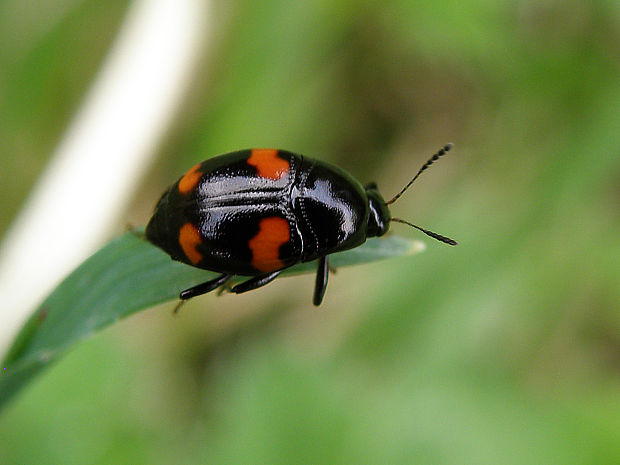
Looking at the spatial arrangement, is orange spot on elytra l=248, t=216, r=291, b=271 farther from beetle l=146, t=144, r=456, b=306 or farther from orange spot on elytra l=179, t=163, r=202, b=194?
orange spot on elytra l=179, t=163, r=202, b=194

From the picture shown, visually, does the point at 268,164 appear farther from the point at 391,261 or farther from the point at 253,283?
the point at 391,261

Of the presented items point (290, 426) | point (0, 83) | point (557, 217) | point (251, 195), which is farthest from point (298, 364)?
point (0, 83)

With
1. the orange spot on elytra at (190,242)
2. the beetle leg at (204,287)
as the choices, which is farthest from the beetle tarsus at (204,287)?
the orange spot on elytra at (190,242)

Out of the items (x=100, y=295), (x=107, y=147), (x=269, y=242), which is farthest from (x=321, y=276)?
(x=107, y=147)

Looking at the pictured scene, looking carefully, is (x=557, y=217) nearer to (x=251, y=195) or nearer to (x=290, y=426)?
(x=290, y=426)

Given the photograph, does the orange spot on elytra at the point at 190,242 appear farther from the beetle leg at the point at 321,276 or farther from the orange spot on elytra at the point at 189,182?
the beetle leg at the point at 321,276

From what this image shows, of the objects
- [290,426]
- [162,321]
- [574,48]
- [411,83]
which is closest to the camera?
[290,426]
